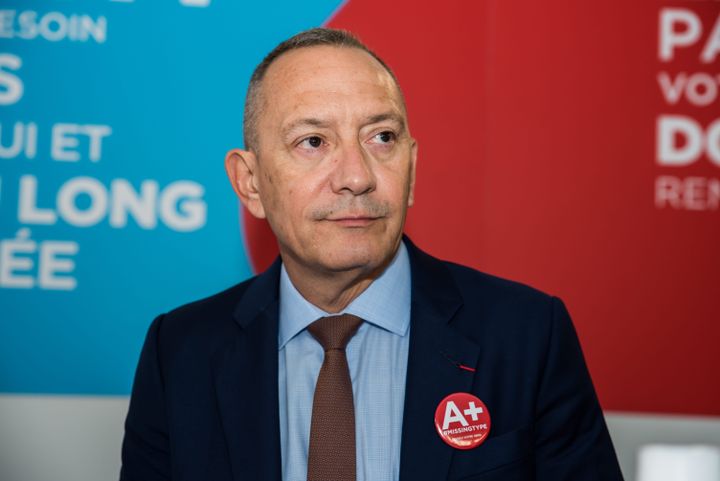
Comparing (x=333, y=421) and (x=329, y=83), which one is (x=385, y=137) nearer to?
(x=329, y=83)

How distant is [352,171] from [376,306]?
28 cm

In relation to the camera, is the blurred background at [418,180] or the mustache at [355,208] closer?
the mustache at [355,208]

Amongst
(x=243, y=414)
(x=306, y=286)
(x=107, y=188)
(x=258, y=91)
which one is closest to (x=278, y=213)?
(x=306, y=286)

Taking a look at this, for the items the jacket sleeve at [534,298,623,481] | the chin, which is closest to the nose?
the chin

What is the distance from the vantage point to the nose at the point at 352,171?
5.12ft

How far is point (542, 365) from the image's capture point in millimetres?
1629

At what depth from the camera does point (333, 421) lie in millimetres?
1565

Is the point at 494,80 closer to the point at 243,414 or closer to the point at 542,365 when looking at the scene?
the point at 542,365

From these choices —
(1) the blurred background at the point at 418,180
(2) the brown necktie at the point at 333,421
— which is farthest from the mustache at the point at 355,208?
(1) the blurred background at the point at 418,180

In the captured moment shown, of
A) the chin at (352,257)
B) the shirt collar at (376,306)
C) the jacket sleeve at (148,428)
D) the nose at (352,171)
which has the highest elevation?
the nose at (352,171)

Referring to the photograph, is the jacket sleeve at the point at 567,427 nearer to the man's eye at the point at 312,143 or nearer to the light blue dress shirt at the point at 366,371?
the light blue dress shirt at the point at 366,371

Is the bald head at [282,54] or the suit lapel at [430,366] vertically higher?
the bald head at [282,54]

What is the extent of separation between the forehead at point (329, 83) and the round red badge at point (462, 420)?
0.56 metres

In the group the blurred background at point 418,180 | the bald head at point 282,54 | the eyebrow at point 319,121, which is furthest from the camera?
the blurred background at point 418,180
